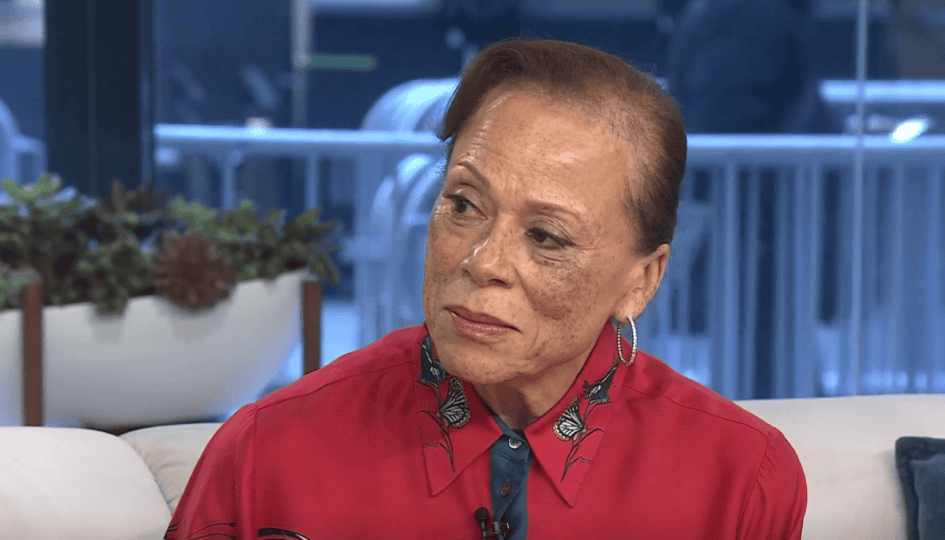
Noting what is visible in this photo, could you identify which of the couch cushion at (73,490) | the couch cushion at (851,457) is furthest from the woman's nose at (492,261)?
the couch cushion at (851,457)

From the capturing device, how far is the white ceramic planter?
5.88 feet

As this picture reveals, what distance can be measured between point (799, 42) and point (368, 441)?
2974 millimetres

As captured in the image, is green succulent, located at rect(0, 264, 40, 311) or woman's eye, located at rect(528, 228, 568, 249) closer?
woman's eye, located at rect(528, 228, 568, 249)

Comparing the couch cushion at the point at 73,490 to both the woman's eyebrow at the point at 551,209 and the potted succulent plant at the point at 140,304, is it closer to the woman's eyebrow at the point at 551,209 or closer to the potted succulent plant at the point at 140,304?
the potted succulent plant at the point at 140,304

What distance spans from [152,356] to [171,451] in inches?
19.7

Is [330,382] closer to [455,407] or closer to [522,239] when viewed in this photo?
[455,407]

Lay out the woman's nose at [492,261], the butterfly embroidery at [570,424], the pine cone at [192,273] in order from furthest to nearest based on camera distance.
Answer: the pine cone at [192,273], the butterfly embroidery at [570,424], the woman's nose at [492,261]

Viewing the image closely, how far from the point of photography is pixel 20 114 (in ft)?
9.27

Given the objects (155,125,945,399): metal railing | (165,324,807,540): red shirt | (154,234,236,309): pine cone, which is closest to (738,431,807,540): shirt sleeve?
(165,324,807,540): red shirt

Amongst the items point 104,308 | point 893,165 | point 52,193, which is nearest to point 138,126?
point 52,193

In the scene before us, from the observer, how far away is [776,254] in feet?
12.2

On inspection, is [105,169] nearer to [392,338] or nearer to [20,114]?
Result: [20,114]

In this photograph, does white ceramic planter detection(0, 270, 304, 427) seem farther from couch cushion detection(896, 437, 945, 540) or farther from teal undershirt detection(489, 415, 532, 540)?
couch cushion detection(896, 437, 945, 540)

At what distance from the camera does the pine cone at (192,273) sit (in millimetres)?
1869
